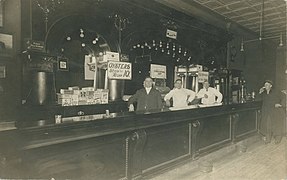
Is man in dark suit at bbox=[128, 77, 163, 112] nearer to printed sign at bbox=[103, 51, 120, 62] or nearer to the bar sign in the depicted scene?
printed sign at bbox=[103, 51, 120, 62]

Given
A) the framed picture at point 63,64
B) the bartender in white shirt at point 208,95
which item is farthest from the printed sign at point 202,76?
the framed picture at point 63,64

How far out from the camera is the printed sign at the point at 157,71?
571cm

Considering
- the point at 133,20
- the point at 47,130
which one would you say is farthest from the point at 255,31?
the point at 47,130

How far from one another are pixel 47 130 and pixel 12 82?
1803 mm

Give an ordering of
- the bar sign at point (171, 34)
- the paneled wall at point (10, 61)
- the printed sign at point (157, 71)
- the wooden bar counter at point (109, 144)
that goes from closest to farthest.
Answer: the wooden bar counter at point (109, 144), the paneled wall at point (10, 61), the bar sign at point (171, 34), the printed sign at point (157, 71)

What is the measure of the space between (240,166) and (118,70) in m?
2.54

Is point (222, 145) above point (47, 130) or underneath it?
underneath

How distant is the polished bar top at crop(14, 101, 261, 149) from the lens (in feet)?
6.49

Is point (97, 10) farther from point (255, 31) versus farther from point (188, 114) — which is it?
point (255, 31)

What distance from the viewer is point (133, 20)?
15.6 ft

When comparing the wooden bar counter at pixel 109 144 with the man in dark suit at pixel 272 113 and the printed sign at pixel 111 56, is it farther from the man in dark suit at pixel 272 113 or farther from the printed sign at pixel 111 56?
the man in dark suit at pixel 272 113

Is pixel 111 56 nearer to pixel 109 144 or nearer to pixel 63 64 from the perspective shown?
pixel 63 64

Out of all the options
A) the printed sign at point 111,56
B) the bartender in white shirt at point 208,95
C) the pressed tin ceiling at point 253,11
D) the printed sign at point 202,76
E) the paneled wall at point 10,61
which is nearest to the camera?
the paneled wall at point 10,61

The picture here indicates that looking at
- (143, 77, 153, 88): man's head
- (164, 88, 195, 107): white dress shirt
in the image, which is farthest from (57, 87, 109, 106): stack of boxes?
(164, 88, 195, 107): white dress shirt
